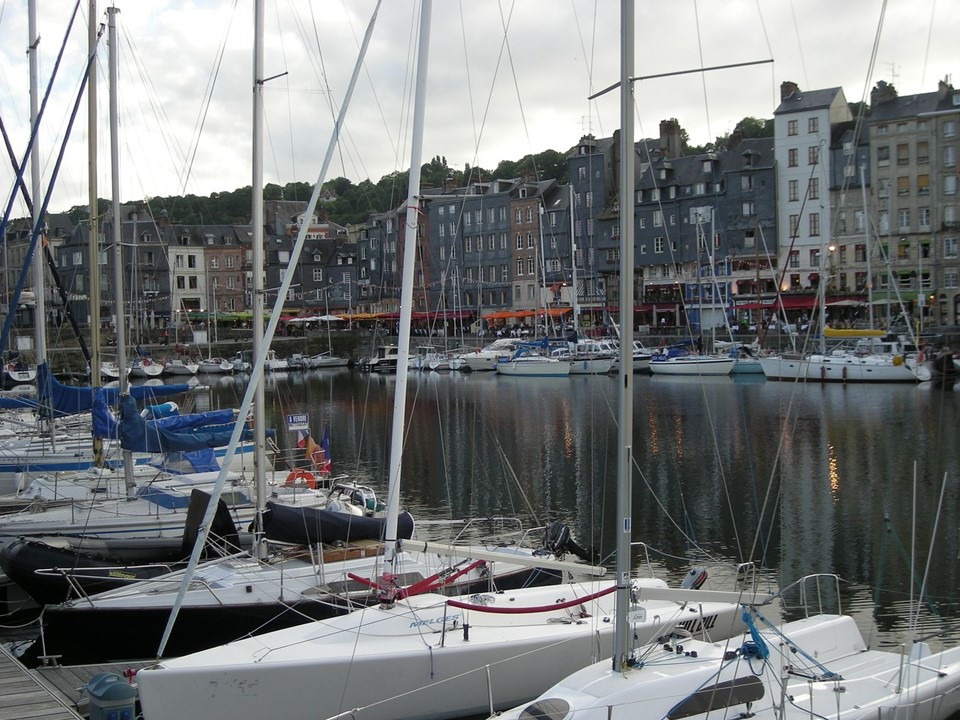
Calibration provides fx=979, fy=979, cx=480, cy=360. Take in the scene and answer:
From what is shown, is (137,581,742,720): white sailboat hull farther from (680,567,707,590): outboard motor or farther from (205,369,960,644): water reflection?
(205,369,960,644): water reflection

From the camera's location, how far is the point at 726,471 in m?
33.7

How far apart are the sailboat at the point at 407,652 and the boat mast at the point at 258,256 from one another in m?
3.41

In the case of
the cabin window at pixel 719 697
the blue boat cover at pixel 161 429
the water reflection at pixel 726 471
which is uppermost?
the blue boat cover at pixel 161 429

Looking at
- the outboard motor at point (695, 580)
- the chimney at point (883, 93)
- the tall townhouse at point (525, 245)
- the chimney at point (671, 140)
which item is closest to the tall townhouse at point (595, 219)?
the tall townhouse at point (525, 245)

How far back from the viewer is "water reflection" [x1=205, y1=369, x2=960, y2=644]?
22172 mm

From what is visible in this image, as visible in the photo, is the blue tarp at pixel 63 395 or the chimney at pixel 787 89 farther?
the chimney at pixel 787 89

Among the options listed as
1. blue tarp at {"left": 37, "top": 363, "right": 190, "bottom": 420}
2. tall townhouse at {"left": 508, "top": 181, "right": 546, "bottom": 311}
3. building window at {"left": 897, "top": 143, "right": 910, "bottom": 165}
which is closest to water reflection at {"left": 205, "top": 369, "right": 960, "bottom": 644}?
blue tarp at {"left": 37, "top": 363, "right": 190, "bottom": 420}

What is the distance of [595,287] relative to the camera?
97.2 m

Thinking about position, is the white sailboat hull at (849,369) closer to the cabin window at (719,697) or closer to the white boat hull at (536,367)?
the white boat hull at (536,367)

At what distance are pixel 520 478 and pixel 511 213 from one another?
72.1m

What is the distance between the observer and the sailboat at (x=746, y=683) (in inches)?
400

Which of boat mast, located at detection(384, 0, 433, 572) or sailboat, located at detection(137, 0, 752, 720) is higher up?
boat mast, located at detection(384, 0, 433, 572)

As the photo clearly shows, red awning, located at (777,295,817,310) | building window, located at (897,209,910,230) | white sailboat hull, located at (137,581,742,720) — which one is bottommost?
white sailboat hull, located at (137,581,742,720)

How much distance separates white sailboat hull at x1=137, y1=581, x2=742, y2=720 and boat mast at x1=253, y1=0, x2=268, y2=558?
4160mm
